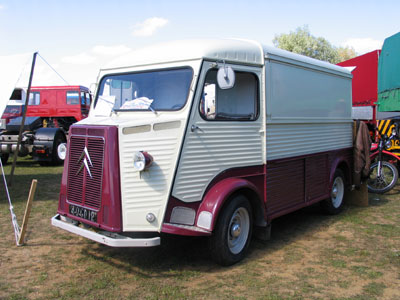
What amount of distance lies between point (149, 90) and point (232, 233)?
190 cm

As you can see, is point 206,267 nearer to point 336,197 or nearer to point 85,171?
point 85,171

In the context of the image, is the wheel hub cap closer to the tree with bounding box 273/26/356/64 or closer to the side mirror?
the side mirror

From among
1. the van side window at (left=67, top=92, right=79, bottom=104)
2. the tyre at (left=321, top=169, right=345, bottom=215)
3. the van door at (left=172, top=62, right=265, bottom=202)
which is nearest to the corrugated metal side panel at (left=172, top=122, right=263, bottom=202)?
the van door at (left=172, top=62, right=265, bottom=202)

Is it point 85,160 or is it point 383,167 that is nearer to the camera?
point 85,160

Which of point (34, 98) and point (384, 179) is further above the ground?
point (34, 98)

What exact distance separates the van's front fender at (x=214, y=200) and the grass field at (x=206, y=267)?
62 centimetres

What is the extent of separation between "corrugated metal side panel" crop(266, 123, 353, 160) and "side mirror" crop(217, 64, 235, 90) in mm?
1029

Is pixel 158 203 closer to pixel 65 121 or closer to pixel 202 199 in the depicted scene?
pixel 202 199

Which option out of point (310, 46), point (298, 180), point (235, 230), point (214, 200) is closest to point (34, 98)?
point (298, 180)

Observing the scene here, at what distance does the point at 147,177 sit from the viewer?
3.78 metres

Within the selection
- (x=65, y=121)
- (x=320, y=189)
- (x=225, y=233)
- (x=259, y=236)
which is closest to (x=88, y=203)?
(x=225, y=233)

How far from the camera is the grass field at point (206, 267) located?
A: 12.1 ft

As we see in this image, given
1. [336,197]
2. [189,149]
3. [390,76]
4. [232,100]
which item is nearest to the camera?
[189,149]

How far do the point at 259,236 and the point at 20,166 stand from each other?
10.0 metres
